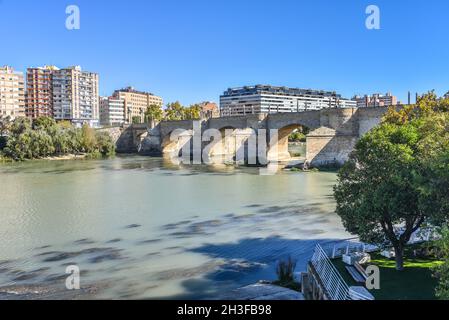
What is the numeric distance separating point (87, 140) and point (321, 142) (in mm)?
35138

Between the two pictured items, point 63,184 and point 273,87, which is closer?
point 63,184

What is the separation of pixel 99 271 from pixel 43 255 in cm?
285

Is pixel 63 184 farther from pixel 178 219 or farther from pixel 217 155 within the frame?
pixel 217 155

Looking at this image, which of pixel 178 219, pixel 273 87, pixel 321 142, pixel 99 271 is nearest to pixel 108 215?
pixel 178 219

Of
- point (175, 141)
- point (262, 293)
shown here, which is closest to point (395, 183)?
point (262, 293)

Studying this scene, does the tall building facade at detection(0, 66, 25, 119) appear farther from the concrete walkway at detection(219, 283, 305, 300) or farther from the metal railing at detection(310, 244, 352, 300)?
the metal railing at detection(310, 244, 352, 300)

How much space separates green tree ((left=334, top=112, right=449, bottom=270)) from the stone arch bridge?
2018cm

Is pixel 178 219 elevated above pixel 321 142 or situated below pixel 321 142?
below

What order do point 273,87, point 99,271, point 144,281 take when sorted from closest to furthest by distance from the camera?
point 144,281
point 99,271
point 273,87

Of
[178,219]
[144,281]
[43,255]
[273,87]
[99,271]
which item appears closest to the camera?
[144,281]

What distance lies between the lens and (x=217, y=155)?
192ft

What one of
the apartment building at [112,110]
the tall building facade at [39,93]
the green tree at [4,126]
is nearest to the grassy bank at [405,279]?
the green tree at [4,126]

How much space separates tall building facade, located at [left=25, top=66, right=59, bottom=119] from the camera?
322 ft
